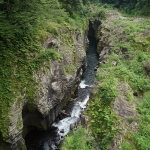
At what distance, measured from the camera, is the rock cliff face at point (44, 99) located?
15826mm

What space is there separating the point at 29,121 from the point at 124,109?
370 inches

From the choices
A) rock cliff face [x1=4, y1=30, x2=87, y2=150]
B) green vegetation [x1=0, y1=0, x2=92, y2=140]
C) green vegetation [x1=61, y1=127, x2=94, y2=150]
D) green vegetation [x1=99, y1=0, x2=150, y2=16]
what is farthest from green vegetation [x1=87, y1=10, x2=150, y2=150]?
green vegetation [x1=99, y1=0, x2=150, y2=16]

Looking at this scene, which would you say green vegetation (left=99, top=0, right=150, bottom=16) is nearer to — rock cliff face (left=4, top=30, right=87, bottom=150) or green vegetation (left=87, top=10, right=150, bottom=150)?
green vegetation (left=87, top=10, right=150, bottom=150)

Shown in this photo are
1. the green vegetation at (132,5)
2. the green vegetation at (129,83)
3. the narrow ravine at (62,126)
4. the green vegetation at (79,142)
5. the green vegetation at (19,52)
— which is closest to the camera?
the green vegetation at (79,142)

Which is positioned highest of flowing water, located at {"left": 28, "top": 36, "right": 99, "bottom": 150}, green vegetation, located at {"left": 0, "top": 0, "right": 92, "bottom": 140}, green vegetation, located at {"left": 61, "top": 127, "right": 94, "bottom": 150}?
green vegetation, located at {"left": 0, "top": 0, "right": 92, "bottom": 140}

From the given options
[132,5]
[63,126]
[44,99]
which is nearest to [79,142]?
[44,99]

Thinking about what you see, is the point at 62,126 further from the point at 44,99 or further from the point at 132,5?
the point at 132,5

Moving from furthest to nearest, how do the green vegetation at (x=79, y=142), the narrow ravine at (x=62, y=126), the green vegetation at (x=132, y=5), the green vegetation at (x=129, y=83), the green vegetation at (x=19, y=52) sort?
1. the green vegetation at (x=132, y=5)
2. the narrow ravine at (x=62, y=126)
3. the green vegetation at (x=19, y=52)
4. the green vegetation at (x=129, y=83)
5. the green vegetation at (x=79, y=142)

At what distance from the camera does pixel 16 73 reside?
56.1 ft

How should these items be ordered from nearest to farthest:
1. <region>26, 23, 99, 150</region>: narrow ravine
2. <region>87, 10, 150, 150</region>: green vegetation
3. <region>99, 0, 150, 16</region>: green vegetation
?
<region>87, 10, 150, 150</region>: green vegetation < <region>26, 23, 99, 150</region>: narrow ravine < <region>99, 0, 150, 16</region>: green vegetation

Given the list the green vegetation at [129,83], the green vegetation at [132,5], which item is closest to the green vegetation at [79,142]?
the green vegetation at [129,83]

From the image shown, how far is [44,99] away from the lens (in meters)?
18.2

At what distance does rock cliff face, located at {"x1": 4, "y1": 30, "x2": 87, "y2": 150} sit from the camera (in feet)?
51.9

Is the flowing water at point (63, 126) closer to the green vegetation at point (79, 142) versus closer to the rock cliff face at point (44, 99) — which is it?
the rock cliff face at point (44, 99)
